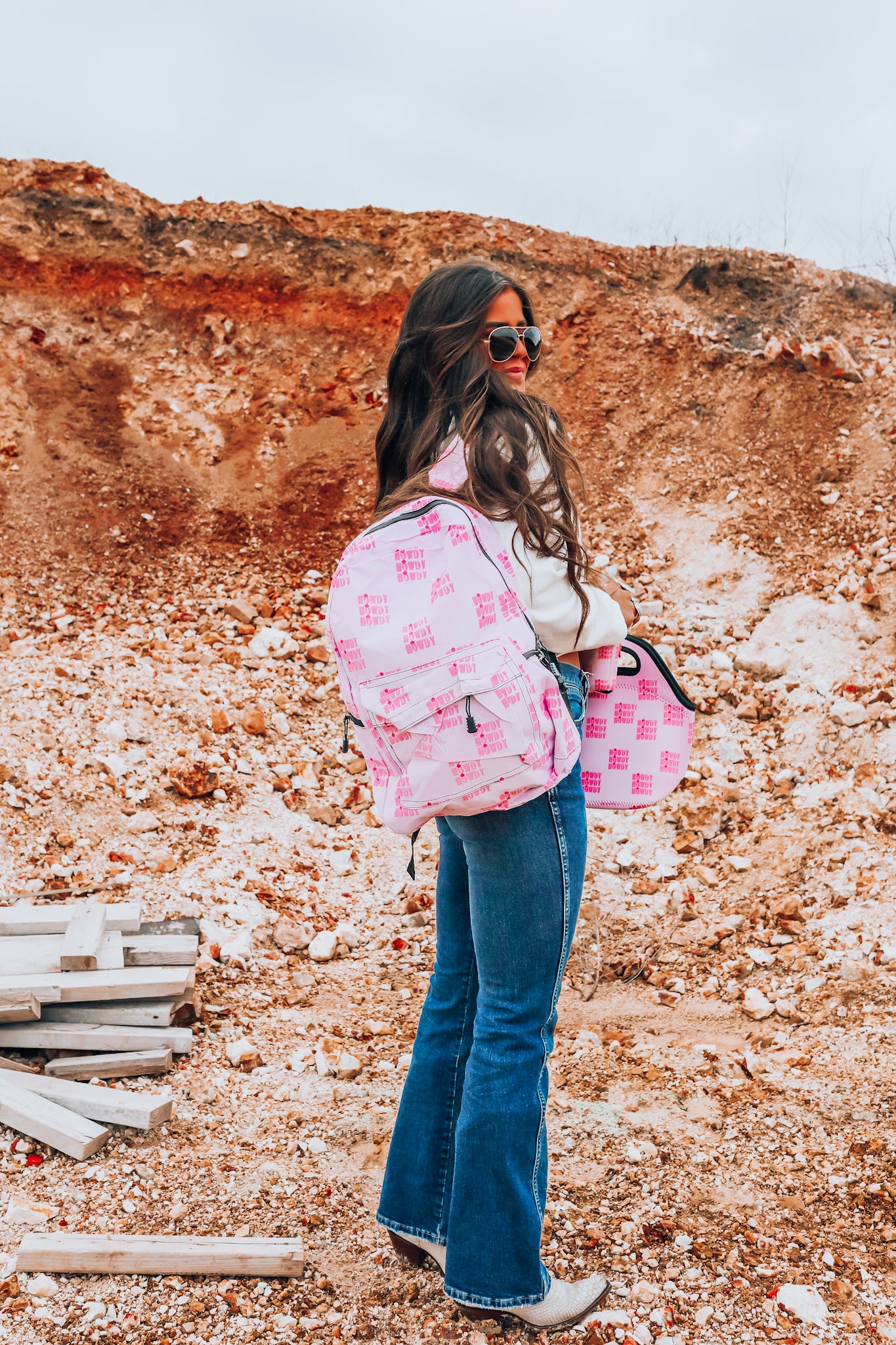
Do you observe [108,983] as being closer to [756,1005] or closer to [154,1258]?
[154,1258]

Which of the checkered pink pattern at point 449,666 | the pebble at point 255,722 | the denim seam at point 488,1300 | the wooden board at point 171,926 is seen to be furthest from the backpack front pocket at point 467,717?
the pebble at point 255,722

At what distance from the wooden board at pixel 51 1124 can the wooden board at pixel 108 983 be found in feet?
1.10

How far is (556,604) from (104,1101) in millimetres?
2091

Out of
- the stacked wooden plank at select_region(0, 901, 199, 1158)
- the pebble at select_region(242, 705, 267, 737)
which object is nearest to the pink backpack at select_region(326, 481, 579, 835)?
the stacked wooden plank at select_region(0, 901, 199, 1158)

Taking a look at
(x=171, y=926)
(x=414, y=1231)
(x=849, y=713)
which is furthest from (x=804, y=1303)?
(x=849, y=713)

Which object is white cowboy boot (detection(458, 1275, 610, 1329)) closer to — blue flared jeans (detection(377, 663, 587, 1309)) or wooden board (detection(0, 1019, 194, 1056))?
blue flared jeans (detection(377, 663, 587, 1309))

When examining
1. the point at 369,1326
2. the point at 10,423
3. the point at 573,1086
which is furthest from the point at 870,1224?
the point at 10,423

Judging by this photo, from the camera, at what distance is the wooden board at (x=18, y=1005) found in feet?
9.73

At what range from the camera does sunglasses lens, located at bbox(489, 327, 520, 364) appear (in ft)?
5.75

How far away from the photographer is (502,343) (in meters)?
1.76

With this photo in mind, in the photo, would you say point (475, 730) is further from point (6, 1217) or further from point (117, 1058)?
point (117, 1058)

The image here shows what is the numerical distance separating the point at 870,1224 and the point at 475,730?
1725 mm

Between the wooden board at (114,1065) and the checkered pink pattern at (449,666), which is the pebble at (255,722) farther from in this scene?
the checkered pink pattern at (449,666)

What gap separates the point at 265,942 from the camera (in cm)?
404
